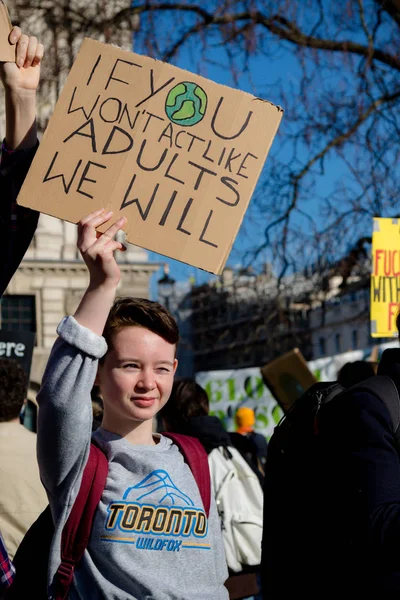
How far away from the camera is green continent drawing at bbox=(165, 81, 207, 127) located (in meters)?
2.60

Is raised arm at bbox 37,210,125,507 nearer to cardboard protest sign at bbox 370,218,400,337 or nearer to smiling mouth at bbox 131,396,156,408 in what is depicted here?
smiling mouth at bbox 131,396,156,408

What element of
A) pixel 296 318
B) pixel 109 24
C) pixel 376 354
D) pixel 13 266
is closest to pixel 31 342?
pixel 376 354

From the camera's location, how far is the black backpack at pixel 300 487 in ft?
7.01

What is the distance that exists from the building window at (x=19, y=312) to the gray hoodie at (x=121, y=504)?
25.8 m

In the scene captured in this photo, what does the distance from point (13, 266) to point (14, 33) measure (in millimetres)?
635

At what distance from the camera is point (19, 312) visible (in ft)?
91.9

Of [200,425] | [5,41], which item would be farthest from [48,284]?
[5,41]

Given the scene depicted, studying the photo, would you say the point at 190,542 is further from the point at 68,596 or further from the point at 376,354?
the point at 376,354

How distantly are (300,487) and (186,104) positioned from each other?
3.71 ft

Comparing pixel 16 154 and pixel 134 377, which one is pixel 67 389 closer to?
pixel 134 377

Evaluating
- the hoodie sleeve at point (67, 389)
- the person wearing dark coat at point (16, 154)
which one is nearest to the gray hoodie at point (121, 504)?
the hoodie sleeve at point (67, 389)

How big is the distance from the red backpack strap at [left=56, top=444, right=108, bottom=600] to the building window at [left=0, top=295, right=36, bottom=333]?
84.8 ft

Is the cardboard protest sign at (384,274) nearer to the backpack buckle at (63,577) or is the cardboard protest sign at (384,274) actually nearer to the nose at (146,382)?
the nose at (146,382)

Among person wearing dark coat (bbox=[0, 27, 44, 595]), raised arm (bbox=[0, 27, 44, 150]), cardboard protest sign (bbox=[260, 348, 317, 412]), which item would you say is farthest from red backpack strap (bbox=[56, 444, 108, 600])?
cardboard protest sign (bbox=[260, 348, 317, 412])
